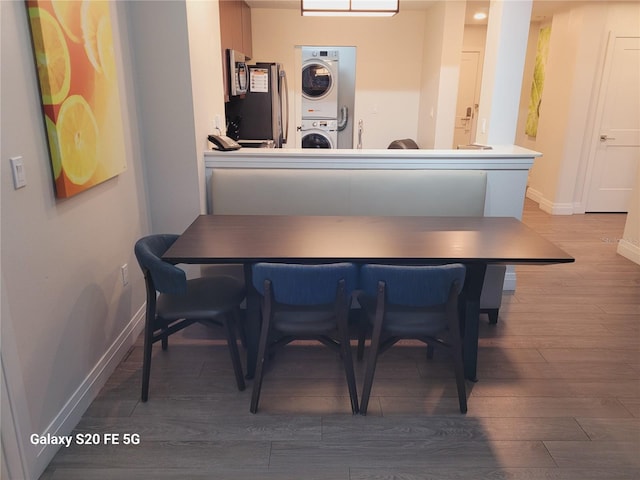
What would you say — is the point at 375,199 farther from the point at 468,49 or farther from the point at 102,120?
the point at 468,49

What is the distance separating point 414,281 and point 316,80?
17.0 ft

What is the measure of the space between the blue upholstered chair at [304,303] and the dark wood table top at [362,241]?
10 cm

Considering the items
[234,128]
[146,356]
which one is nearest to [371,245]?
[146,356]

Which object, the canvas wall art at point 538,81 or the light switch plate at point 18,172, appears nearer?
the light switch plate at point 18,172

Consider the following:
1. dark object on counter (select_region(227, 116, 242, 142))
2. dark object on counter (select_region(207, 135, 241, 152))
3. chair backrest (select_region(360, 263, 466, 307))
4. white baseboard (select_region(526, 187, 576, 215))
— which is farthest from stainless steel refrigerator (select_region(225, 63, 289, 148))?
white baseboard (select_region(526, 187, 576, 215))

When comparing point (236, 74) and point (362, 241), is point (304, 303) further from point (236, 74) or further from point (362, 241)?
point (236, 74)

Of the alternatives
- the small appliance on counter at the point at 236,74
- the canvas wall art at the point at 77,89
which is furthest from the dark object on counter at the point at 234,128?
the canvas wall art at the point at 77,89

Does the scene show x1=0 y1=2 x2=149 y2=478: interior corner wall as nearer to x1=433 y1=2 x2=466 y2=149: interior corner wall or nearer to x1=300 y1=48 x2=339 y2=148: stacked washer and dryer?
x1=433 y1=2 x2=466 y2=149: interior corner wall

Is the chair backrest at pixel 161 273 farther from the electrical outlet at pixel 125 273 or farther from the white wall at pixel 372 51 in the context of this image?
the white wall at pixel 372 51

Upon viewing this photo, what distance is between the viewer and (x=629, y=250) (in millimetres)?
4113

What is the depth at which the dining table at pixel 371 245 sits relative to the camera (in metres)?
1.93

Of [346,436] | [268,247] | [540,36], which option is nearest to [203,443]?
[346,436]

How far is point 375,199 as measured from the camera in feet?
9.46

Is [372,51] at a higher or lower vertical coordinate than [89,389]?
higher
